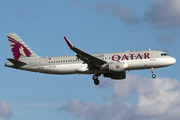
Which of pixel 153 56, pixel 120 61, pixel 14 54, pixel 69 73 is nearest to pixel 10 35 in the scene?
pixel 14 54

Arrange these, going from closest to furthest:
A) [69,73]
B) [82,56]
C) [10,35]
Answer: [82,56], [69,73], [10,35]

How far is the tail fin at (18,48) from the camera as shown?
60938 millimetres

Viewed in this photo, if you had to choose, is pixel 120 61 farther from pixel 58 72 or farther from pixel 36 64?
pixel 36 64

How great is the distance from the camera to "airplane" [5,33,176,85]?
55094mm

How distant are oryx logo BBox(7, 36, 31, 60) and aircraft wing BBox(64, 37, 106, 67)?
37.8 ft

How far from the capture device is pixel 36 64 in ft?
193

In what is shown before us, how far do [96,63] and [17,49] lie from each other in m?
15.5


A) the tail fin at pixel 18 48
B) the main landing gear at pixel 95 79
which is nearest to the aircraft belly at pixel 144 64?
the main landing gear at pixel 95 79

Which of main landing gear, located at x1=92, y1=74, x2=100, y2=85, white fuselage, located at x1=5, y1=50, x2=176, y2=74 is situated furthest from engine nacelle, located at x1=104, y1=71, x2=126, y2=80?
main landing gear, located at x1=92, y1=74, x2=100, y2=85

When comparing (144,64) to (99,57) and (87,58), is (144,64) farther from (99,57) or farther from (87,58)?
(87,58)

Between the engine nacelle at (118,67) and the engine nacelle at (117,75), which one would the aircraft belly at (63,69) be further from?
the engine nacelle at (117,75)

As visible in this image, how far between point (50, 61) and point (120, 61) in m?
12.0

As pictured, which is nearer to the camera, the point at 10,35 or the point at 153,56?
the point at 153,56

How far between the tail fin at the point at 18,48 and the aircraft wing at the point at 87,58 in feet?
34.8
